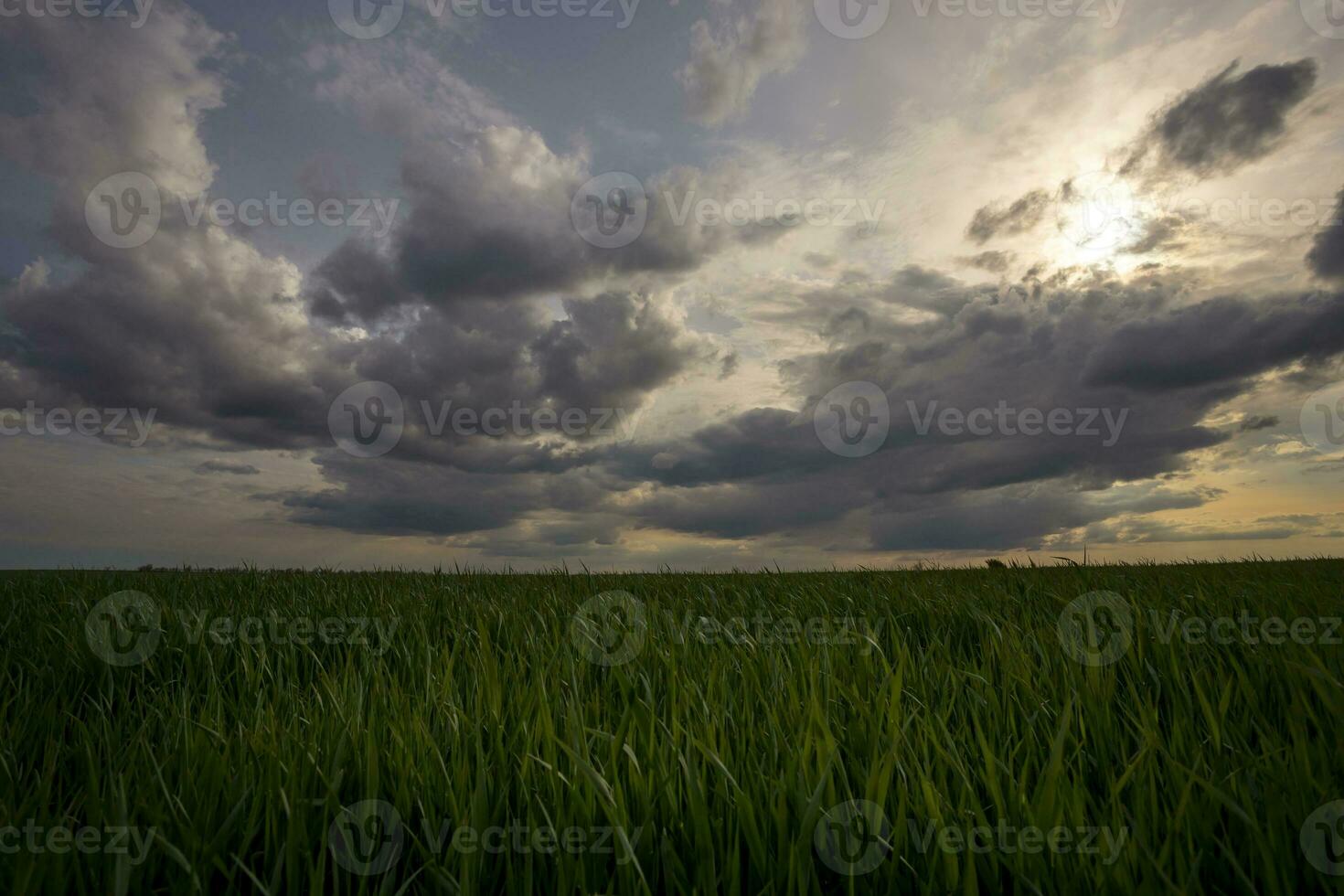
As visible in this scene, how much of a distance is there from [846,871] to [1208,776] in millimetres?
1192

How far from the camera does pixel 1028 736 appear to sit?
2.21 metres

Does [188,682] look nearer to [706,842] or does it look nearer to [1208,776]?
[706,842]

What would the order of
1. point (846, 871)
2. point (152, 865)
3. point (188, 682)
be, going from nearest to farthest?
point (846, 871)
point (152, 865)
point (188, 682)

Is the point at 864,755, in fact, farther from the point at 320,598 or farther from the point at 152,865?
the point at 320,598

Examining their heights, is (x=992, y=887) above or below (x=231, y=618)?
below

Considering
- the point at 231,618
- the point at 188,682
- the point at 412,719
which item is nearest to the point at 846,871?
the point at 412,719

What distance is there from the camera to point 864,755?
208 centimetres

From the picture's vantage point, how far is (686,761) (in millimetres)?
1749

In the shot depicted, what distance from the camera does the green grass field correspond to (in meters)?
1.55

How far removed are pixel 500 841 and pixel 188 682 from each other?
103 inches

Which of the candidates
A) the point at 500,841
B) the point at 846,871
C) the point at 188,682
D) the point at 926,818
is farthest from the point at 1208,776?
the point at 188,682

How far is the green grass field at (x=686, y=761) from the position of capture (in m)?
1.55

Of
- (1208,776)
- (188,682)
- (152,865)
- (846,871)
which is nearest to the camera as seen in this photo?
(846,871)

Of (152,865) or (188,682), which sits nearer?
(152,865)
